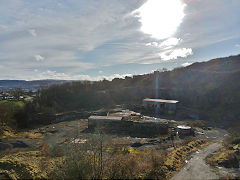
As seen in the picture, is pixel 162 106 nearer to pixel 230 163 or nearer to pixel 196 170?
pixel 230 163

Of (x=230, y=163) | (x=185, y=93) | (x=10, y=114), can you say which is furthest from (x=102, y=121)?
(x=185, y=93)

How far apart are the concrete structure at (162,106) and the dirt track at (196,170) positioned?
19810 millimetres

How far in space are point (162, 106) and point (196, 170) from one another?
2442 cm

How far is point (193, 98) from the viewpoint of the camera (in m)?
38.4

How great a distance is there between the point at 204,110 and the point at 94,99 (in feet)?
92.9

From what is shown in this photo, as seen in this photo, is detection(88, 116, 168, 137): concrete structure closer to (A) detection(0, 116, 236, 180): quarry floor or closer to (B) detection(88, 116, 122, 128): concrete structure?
(B) detection(88, 116, 122, 128): concrete structure

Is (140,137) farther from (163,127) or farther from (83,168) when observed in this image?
A: (83,168)

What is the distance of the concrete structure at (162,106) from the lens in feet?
111

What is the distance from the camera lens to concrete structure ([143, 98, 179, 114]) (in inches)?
1328

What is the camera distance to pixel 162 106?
115 ft

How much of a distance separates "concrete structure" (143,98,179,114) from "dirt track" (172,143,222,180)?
1981 centimetres

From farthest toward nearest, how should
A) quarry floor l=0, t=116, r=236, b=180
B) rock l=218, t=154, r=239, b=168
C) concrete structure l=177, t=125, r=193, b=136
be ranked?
concrete structure l=177, t=125, r=193, b=136, rock l=218, t=154, r=239, b=168, quarry floor l=0, t=116, r=236, b=180

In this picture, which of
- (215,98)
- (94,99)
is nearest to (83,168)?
(215,98)

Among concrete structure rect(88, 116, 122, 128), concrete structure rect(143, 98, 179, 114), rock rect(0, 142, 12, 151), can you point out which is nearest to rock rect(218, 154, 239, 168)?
concrete structure rect(88, 116, 122, 128)
